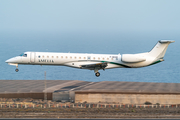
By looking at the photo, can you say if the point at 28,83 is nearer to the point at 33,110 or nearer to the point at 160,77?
the point at 33,110

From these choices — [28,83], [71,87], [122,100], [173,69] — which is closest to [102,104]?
[122,100]

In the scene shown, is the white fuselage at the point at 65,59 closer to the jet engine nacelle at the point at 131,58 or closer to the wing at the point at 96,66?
the wing at the point at 96,66

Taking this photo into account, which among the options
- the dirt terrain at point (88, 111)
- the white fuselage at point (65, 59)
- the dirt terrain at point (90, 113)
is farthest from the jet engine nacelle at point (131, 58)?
the dirt terrain at point (90, 113)

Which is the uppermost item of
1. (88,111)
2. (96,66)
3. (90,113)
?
(96,66)

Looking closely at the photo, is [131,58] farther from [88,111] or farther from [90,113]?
[90,113]

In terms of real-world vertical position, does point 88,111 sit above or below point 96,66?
below

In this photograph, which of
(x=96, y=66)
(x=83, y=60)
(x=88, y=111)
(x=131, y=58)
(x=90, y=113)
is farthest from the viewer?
(x=131, y=58)

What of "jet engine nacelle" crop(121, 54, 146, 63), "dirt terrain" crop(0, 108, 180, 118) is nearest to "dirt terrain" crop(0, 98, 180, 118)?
"dirt terrain" crop(0, 108, 180, 118)

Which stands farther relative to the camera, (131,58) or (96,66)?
(131,58)

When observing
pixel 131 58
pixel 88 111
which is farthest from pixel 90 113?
pixel 131 58

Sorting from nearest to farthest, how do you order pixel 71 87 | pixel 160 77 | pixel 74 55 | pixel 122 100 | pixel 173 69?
1. pixel 122 100
2. pixel 74 55
3. pixel 71 87
4. pixel 160 77
5. pixel 173 69

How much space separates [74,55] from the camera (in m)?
53.6

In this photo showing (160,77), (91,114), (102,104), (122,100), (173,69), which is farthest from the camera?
(173,69)

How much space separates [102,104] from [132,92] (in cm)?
547
